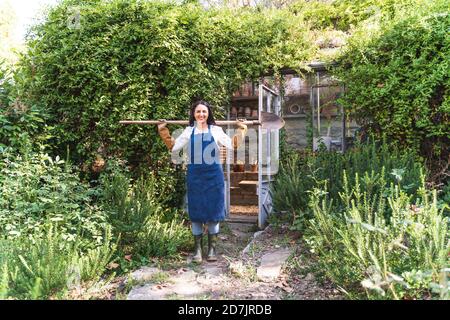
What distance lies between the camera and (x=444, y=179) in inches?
201

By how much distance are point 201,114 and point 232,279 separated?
68.2 inches

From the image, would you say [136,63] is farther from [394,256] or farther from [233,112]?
[394,256]

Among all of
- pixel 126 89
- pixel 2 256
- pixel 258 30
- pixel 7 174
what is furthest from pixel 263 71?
pixel 2 256

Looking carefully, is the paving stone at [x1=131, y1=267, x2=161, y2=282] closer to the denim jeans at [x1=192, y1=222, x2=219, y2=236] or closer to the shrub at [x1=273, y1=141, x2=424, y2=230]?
the denim jeans at [x1=192, y1=222, x2=219, y2=236]

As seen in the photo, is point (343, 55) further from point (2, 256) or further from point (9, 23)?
point (9, 23)

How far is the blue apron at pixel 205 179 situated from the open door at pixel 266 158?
5.08 feet

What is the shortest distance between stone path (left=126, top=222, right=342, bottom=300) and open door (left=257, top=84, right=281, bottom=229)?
3.77ft

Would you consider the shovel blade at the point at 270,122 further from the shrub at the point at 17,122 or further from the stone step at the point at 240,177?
the shrub at the point at 17,122


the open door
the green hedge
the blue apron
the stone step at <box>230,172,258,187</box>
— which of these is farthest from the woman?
the stone step at <box>230,172,258,187</box>

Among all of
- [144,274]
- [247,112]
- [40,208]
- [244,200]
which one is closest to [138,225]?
[144,274]

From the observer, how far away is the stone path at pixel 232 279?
3127 millimetres

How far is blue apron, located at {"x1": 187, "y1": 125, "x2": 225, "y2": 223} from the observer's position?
404cm

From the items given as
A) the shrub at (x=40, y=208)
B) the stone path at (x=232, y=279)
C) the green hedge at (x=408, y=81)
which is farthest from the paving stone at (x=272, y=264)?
the green hedge at (x=408, y=81)

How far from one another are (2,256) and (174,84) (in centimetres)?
325
